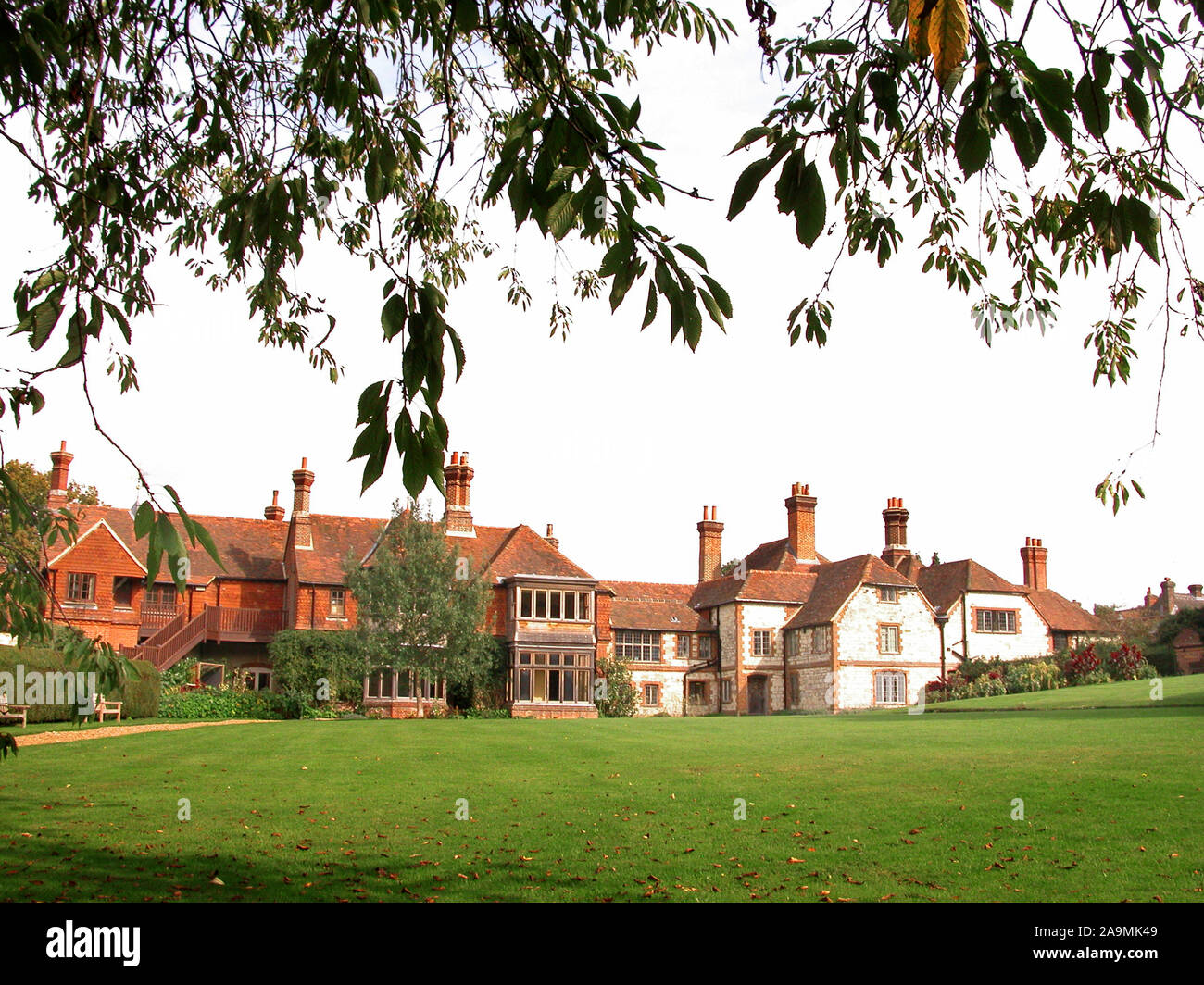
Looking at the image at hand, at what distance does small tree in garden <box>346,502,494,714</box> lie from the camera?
36.2 metres

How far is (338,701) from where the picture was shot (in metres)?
38.4

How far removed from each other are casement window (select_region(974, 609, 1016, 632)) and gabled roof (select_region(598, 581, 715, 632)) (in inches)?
503

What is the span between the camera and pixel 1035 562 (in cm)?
5525

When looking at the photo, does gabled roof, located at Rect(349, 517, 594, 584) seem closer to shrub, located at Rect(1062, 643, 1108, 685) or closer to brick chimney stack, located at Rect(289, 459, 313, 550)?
brick chimney stack, located at Rect(289, 459, 313, 550)

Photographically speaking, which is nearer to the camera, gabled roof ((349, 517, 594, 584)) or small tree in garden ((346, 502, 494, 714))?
small tree in garden ((346, 502, 494, 714))

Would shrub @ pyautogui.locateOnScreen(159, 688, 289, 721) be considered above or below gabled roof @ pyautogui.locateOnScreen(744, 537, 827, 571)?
below

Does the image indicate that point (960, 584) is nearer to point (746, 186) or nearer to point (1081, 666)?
point (1081, 666)

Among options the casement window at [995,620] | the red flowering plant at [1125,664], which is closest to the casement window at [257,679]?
the casement window at [995,620]

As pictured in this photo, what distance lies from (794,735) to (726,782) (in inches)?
372

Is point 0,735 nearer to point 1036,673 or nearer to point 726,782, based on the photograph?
point 726,782

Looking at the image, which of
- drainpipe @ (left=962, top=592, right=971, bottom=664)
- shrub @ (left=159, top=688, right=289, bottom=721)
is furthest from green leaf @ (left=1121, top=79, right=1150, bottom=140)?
drainpipe @ (left=962, top=592, right=971, bottom=664)

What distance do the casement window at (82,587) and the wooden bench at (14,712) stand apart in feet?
42.5

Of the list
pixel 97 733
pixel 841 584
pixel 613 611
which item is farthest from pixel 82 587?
pixel 841 584
